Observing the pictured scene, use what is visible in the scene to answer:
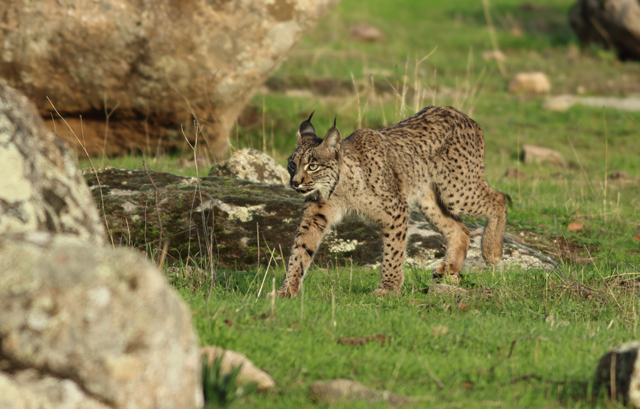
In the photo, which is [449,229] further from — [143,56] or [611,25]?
[611,25]

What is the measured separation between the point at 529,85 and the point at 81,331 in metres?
17.1

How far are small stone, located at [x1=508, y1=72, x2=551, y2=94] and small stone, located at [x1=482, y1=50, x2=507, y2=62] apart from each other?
3049 mm

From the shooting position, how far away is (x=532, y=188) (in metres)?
10.8

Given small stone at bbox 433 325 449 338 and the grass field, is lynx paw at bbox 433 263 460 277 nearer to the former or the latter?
the grass field

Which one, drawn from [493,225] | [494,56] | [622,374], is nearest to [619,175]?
[493,225]

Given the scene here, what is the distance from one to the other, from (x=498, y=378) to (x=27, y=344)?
2.59m

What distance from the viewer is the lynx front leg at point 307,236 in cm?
629

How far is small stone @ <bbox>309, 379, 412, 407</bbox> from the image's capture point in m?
3.65

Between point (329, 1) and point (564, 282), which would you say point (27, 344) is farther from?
point (329, 1)

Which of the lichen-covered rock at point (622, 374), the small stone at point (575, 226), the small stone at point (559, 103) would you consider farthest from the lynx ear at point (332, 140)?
the small stone at point (559, 103)

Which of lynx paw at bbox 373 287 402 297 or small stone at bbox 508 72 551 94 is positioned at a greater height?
small stone at bbox 508 72 551 94

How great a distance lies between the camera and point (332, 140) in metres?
6.52

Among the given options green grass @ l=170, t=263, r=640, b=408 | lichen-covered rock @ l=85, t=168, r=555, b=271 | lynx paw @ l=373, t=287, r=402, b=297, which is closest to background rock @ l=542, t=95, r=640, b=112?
lichen-covered rock @ l=85, t=168, r=555, b=271

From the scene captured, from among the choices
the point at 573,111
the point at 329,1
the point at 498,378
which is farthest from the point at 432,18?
the point at 498,378
